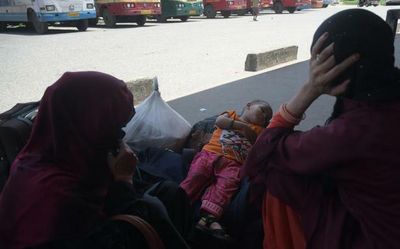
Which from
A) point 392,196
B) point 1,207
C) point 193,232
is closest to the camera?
point 392,196

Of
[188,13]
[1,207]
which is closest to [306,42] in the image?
[188,13]

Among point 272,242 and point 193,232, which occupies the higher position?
point 272,242

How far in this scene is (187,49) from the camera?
1026 centimetres

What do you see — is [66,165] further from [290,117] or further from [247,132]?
[247,132]

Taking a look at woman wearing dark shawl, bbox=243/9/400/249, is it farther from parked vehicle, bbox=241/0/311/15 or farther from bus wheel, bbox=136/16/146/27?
parked vehicle, bbox=241/0/311/15

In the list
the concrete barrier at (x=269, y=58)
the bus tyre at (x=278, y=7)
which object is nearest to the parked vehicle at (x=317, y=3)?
the bus tyre at (x=278, y=7)

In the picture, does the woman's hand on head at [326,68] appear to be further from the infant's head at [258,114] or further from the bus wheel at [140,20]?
the bus wheel at [140,20]

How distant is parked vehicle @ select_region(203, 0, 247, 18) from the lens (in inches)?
812

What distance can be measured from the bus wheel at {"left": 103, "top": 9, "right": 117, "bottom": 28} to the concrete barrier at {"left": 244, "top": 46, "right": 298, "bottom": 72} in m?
9.38

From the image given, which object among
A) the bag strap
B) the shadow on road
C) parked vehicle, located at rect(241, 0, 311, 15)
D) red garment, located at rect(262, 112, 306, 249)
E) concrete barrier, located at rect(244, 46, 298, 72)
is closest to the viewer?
the bag strap

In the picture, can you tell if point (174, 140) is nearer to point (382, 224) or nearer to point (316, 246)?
point (316, 246)

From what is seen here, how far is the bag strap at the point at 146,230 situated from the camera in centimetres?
159

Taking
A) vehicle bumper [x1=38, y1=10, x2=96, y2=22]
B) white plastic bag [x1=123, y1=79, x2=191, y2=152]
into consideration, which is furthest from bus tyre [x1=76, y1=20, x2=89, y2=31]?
white plastic bag [x1=123, y1=79, x2=191, y2=152]

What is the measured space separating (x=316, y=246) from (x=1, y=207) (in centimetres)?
115
